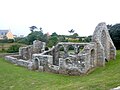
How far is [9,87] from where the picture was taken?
2145 cm

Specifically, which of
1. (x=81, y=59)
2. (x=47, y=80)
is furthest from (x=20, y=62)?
(x=47, y=80)

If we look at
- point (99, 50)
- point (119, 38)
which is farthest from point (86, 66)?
point (119, 38)

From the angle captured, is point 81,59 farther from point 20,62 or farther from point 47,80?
point 20,62

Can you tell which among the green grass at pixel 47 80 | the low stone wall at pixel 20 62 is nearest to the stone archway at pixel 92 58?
the green grass at pixel 47 80

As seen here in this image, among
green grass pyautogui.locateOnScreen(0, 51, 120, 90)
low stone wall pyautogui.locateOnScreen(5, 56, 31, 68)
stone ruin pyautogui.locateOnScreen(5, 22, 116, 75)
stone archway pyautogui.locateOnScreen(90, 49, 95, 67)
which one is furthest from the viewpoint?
low stone wall pyautogui.locateOnScreen(5, 56, 31, 68)

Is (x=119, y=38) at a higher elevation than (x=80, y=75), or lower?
higher

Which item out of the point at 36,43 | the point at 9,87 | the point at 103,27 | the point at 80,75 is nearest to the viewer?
the point at 9,87

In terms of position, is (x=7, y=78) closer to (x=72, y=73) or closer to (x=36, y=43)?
(x=72, y=73)

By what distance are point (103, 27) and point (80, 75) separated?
862 centimetres

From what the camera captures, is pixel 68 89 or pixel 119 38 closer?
pixel 68 89

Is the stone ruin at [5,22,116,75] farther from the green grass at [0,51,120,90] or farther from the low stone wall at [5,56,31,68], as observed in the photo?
the green grass at [0,51,120,90]

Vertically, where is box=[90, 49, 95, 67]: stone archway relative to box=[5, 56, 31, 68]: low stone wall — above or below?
above

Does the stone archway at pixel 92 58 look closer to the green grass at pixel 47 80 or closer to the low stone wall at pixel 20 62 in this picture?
the green grass at pixel 47 80

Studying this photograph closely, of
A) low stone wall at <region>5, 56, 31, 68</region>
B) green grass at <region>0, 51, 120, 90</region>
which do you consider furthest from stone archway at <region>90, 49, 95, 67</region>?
low stone wall at <region>5, 56, 31, 68</region>
